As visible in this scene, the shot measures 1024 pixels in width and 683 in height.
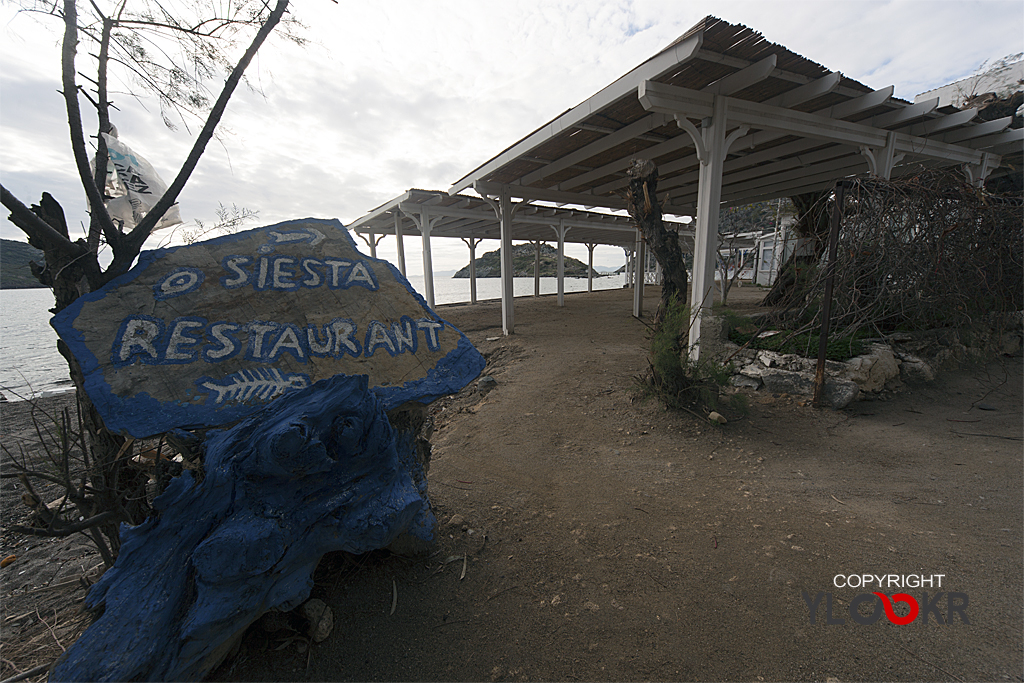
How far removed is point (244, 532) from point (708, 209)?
5.33 m

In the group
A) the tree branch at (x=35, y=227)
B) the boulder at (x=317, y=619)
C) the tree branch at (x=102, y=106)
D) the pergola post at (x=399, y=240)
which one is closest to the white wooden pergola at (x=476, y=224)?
the pergola post at (x=399, y=240)

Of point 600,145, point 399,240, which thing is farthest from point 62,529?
point 399,240

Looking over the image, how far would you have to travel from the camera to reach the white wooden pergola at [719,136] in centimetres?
416

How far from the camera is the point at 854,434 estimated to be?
3834 mm

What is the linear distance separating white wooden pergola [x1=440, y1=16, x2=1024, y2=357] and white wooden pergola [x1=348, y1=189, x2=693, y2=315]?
1.13m

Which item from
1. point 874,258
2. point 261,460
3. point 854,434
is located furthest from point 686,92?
point 261,460

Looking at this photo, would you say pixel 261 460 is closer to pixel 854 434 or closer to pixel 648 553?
pixel 648 553

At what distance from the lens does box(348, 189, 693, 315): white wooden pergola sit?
10.1 m

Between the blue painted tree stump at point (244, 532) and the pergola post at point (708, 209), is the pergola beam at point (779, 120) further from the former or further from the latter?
the blue painted tree stump at point (244, 532)

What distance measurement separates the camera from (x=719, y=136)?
470 centimetres

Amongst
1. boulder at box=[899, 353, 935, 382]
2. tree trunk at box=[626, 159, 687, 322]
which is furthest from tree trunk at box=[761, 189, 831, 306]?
boulder at box=[899, 353, 935, 382]

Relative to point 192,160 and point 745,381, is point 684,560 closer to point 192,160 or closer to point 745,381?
point 192,160

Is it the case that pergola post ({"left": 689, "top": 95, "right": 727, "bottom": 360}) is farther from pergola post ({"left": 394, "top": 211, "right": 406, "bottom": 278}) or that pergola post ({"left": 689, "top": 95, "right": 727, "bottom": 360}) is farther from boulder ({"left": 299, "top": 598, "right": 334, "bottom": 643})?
pergola post ({"left": 394, "top": 211, "right": 406, "bottom": 278})

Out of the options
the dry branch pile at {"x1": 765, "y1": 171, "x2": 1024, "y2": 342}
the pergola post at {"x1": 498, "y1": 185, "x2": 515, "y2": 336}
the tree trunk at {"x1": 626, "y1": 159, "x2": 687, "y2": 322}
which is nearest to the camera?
the dry branch pile at {"x1": 765, "y1": 171, "x2": 1024, "y2": 342}
